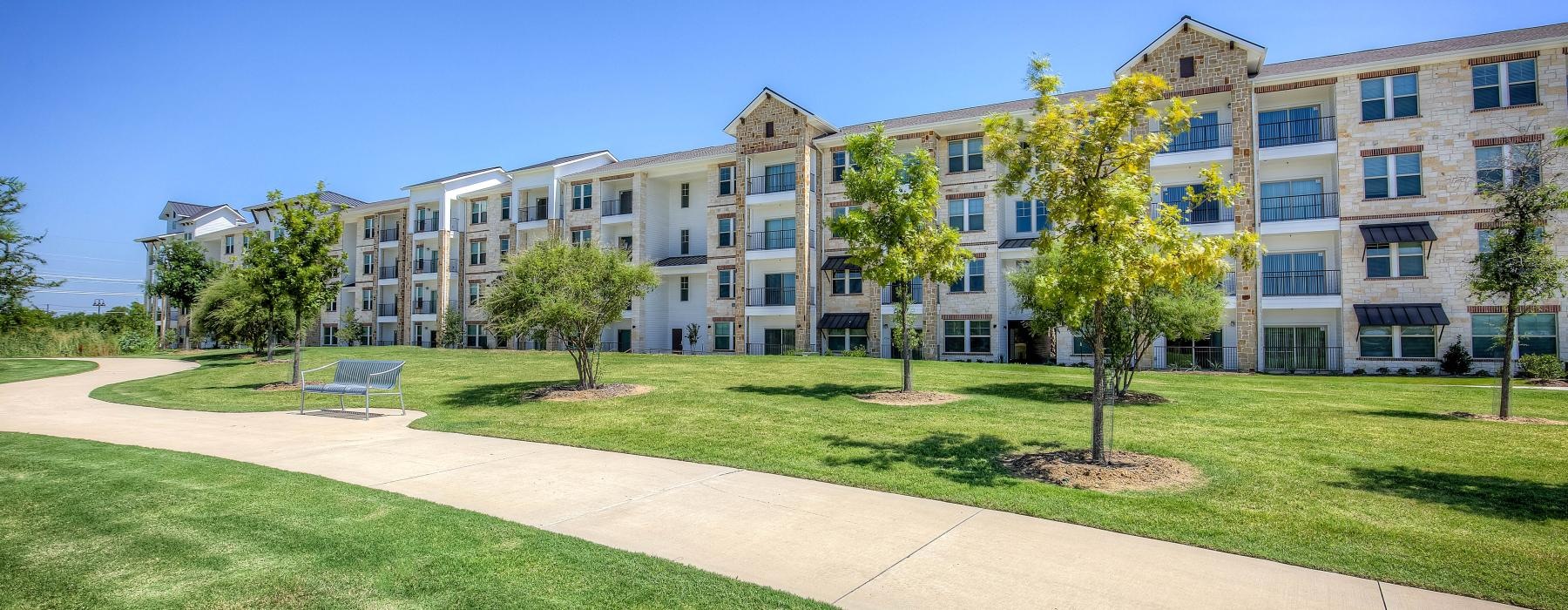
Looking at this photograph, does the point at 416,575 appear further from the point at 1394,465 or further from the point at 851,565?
the point at 1394,465

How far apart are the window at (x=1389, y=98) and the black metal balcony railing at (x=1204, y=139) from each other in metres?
4.41

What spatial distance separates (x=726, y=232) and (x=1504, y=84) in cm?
3070

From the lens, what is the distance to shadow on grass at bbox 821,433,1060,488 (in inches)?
318

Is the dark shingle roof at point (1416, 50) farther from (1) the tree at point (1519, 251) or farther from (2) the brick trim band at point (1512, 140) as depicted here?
(1) the tree at point (1519, 251)

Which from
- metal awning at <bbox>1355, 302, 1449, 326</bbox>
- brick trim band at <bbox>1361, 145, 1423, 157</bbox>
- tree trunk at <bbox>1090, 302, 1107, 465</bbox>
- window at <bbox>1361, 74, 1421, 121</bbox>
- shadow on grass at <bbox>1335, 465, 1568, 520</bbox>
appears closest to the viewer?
shadow on grass at <bbox>1335, 465, 1568, 520</bbox>

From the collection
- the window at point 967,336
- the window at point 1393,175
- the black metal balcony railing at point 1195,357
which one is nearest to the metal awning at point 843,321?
the window at point 967,336

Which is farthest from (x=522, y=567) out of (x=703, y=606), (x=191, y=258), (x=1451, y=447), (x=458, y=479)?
(x=191, y=258)

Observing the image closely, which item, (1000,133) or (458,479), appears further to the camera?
(1000,133)

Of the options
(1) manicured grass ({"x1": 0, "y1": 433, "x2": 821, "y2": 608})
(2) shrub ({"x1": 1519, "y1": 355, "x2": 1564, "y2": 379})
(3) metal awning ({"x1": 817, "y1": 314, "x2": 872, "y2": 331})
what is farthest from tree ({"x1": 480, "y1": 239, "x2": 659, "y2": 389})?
(2) shrub ({"x1": 1519, "y1": 355, "x2": 1564, "y2": 379})

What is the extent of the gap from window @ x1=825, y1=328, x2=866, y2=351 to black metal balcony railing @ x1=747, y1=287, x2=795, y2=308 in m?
2.58

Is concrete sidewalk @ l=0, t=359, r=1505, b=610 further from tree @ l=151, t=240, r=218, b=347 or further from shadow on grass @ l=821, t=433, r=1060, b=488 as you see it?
tree @ l=151, t=240, r=218, b=347

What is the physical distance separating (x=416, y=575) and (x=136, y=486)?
4.07 metres

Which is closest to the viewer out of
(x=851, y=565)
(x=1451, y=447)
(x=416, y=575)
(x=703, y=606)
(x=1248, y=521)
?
(x=703, y=606)

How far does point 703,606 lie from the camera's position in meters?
4.17
